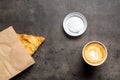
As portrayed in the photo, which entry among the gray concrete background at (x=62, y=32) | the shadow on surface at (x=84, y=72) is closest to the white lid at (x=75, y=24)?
Result: the gray concrete background at (x=62, y=32)

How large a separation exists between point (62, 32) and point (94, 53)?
17 centimetres

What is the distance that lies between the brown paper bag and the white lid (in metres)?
0.20

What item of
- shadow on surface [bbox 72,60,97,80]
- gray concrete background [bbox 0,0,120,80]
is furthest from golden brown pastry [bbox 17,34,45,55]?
shadow on surface [bbox 72,60,97,80]

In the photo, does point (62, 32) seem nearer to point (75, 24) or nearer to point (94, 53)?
point (75, 24)

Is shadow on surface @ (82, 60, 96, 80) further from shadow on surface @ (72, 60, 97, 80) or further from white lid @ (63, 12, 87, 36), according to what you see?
white lid @ (63, 12, 87, 36)

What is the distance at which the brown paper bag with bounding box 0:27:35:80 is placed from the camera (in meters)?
1.17

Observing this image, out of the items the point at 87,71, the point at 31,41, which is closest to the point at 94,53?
the point at 87,71

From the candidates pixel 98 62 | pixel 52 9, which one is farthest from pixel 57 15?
pixel 98 62

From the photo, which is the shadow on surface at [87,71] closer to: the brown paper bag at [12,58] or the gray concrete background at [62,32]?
the gray concrete background at [62,32]

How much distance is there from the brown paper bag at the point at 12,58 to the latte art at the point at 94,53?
0.72 ft

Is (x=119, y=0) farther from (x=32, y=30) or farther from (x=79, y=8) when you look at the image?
(x=32, y=30)

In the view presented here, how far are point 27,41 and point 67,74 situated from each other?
0.22 m

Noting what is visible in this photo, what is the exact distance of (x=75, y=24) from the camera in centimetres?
122

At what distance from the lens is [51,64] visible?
122 cm
